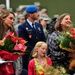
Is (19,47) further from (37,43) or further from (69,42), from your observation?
(37,43)

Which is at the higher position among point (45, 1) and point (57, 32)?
point (57, 32)

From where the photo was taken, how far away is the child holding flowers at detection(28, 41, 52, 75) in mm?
7543

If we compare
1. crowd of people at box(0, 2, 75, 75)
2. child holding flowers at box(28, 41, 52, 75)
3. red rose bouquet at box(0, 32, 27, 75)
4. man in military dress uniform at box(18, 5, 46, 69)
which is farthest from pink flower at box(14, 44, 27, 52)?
man in military dress uniform at box(18, 5, 46, 69)

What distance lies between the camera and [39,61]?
7668 millimetres

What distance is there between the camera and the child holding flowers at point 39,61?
24.7ft

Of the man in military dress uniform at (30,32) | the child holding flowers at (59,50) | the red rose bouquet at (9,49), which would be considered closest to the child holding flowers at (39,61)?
the child holding flowers at (59,50)

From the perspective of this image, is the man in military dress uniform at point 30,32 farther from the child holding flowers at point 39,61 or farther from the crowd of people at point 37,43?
the child holding flowers at point 39,61

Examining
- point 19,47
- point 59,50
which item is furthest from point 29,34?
point 19,47

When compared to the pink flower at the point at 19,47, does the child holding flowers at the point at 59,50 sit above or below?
below

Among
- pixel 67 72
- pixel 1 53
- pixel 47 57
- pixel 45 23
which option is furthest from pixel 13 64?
pixel 45 23

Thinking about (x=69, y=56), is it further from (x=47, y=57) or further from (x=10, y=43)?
(x=47, y=57)

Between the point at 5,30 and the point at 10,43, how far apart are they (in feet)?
2.14

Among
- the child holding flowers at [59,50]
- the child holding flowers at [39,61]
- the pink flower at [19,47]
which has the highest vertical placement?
the pink flower at [19,47]

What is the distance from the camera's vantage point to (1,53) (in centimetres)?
625
